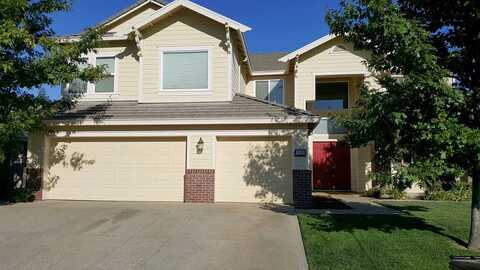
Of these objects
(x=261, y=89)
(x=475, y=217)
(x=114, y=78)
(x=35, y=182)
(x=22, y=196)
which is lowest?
(x=22, y=196)

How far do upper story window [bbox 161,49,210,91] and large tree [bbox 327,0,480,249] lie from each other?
652 cm

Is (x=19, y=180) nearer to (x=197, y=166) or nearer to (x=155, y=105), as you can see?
(x=155, y=105)

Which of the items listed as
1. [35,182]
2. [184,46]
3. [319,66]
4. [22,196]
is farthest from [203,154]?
[319,66]

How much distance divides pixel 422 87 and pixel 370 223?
4116 millimetres

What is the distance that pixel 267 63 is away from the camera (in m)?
19.5

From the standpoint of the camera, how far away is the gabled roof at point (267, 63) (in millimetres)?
18281

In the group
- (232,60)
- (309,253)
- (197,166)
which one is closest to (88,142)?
(197,166)

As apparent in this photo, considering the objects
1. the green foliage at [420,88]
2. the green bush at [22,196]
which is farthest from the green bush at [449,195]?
the green bush at [22,196]

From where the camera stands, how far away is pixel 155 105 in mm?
13227

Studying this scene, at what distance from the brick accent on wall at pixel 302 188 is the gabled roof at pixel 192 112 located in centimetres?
171

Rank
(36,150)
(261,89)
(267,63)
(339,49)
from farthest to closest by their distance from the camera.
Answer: (267,63) < (261,89) < (339,49) < (36,150)

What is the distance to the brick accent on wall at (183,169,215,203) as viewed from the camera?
1222cm

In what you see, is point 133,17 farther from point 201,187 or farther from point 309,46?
point 201,187

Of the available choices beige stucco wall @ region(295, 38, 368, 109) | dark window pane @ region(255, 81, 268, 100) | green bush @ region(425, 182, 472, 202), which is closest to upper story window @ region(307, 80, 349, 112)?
beige stucco wall @ region(295, 38, 368, 109)
